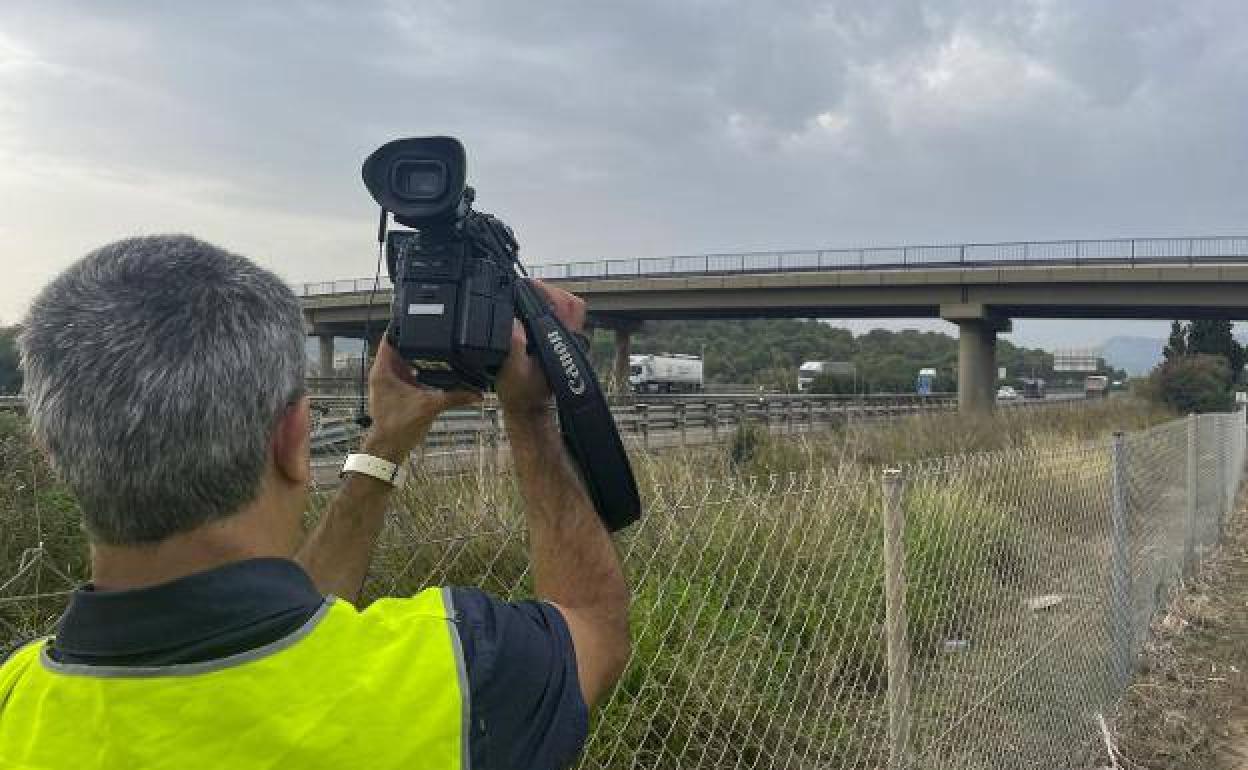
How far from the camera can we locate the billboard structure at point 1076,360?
108875 millimetres

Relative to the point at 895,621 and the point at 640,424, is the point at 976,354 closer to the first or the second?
the point at 640,424

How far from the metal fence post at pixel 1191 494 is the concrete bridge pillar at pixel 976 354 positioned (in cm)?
2898

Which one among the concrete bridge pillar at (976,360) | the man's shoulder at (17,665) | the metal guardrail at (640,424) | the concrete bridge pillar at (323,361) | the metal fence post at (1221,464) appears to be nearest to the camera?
the man's shoulder at (17,665)

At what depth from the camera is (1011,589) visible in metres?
5.01

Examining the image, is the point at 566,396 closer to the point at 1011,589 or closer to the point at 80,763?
the point at 80,763

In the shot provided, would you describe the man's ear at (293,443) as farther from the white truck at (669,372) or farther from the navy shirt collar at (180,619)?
the white truck at (669,372)

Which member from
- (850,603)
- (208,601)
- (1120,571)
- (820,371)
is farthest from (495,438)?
(820,371)

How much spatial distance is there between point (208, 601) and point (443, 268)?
24.2 inches

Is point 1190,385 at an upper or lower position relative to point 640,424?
upper

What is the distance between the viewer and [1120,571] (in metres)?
5.60

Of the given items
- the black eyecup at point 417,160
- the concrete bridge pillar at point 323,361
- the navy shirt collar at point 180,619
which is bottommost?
the navy shirt collar at point 180,619

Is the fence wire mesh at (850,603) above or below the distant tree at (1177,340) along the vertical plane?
below

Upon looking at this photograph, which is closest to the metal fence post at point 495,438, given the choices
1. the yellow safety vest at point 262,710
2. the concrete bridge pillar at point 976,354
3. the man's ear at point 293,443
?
the man's ear at point 293,443

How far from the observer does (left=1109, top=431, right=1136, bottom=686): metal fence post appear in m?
5.38
